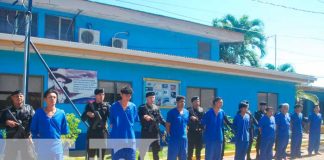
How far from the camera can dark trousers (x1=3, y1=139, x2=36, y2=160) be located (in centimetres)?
741

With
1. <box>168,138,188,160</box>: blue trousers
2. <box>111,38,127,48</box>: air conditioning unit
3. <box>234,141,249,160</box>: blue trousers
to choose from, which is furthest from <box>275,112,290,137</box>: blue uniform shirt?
<box>111,38,127,48</box>: air conditioning unit

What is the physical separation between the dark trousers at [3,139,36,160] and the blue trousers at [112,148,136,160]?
1439 millimetres

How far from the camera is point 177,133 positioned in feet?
29.5

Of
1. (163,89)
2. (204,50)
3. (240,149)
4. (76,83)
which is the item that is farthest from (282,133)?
(204,50)

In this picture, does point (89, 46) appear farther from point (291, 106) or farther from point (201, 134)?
point (291, 106)

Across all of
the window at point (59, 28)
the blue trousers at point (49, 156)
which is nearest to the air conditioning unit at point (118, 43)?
the window at point (59, 28)

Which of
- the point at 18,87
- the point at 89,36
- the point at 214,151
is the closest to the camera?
the point at 214,151

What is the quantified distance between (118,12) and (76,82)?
4.76 m

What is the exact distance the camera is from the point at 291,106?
21.4 m

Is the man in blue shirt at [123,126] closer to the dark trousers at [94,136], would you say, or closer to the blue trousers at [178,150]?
the dark trousers at [94,136]

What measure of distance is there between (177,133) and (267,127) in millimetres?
3144

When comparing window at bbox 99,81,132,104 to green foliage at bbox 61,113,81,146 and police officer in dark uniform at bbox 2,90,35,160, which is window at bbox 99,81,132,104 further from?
police officer in dark uniform at bbox 2,90,35,160

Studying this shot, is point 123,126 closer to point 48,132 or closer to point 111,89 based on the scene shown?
point 48,132

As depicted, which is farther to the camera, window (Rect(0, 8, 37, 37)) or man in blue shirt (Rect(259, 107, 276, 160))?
window (Rect(0, 8, 37, 37))
